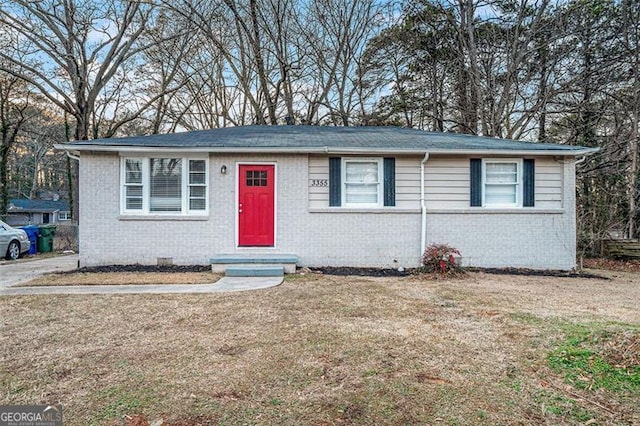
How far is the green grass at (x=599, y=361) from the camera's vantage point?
109 inches

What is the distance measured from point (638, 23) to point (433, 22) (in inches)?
260

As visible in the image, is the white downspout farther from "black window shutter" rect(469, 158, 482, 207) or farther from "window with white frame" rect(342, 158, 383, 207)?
"black window shutter" rect(469, 158, 482, 207)

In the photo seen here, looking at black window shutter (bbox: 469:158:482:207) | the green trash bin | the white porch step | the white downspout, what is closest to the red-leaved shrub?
the white downspout

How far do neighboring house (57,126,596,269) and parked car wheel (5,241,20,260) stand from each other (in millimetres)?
4860

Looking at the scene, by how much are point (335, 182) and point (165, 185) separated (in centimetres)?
398

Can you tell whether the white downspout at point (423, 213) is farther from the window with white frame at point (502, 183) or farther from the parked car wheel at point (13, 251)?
the parked car wheel at point (13, 251)

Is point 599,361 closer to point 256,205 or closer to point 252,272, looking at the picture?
point 252,272

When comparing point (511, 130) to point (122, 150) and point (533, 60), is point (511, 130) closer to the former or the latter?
point (533, 60)

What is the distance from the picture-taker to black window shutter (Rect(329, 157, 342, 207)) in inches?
335

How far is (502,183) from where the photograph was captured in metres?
8.70

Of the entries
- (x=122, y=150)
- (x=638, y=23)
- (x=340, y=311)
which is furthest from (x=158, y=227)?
(x=638, y=23)

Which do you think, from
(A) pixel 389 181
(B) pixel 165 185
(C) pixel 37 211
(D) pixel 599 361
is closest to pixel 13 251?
(B) pixel 165 185

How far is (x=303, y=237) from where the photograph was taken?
8508 millimetres

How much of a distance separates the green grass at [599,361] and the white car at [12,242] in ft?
45.2
